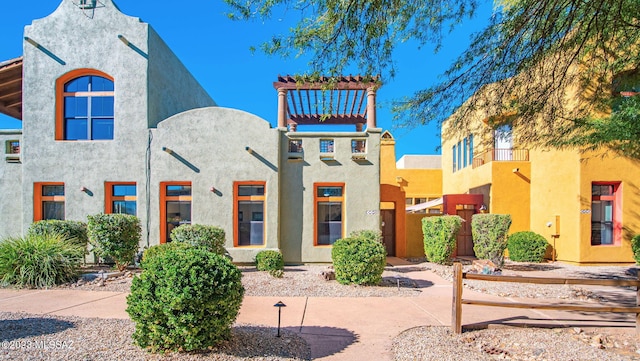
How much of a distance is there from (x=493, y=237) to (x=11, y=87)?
1835cm

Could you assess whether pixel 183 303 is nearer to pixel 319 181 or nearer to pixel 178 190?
pixel 319 181

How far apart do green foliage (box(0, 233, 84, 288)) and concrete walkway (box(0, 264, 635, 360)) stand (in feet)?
1.51

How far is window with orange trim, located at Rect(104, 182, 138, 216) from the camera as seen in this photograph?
1212 centimetres

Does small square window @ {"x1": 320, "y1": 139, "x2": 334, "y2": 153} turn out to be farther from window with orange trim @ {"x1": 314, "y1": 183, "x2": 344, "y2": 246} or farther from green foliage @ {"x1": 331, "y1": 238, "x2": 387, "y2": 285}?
green foliage @ {"x1": 331, "y1": 238, "x2": 387, "y2": 285}

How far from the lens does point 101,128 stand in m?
12.3

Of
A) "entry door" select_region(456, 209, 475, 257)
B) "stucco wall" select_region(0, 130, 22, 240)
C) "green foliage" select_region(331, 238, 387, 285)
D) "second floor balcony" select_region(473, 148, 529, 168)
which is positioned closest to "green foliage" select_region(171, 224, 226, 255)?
"green foliage" select_region(331, 238, 387, 285)

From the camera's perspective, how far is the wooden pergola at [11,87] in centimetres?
1267

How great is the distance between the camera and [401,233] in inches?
579

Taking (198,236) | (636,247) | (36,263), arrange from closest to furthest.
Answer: (36,263)
(198,236)
(636,247)

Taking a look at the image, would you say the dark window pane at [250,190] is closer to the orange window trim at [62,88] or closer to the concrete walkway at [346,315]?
the concrete walkway at [346,315]

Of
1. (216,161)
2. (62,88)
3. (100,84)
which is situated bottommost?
(216,161)

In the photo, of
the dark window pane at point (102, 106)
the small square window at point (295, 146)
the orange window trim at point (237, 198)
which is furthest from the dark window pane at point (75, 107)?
the small square window at point (295, 146)

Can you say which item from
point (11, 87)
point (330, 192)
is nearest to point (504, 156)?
point (330, 192)

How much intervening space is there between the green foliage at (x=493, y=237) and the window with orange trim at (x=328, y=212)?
4.71m
